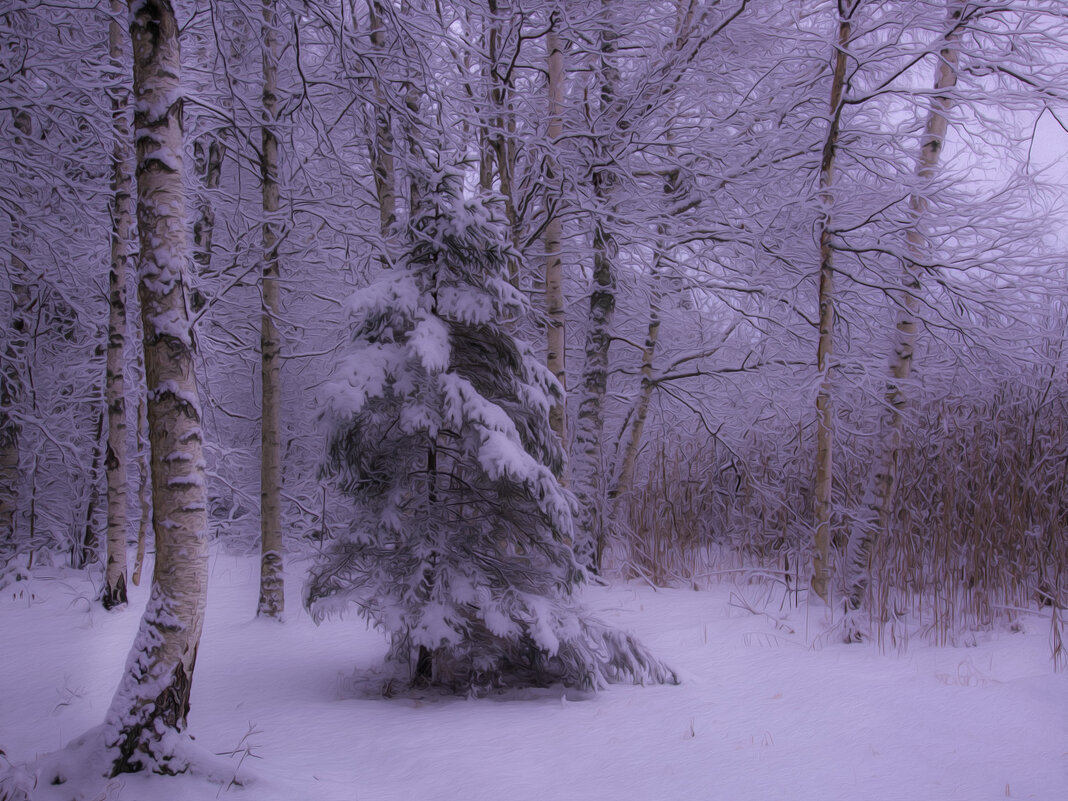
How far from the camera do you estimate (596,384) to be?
9906 mm

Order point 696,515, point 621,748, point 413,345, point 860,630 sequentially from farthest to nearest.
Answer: point 696,515
point 860,630
point 413,345
point 621,748

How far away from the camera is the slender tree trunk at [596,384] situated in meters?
9.30

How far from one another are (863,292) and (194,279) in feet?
25.7

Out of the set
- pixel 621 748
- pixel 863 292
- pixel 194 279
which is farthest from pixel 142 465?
pixel 863 292

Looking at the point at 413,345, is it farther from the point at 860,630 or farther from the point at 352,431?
the point at 860,630

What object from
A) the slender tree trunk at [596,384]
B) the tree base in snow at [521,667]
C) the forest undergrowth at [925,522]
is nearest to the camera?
the tree base in snow at [521,667]

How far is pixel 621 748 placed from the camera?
4.16 meters

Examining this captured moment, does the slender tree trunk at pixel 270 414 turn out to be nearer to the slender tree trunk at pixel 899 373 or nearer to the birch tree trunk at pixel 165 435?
the birch tree trunk at pixel 165 435

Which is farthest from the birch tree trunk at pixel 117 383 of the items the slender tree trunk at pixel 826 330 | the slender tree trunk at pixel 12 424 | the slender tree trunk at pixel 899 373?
the slender tree trunk at pixel 899 373

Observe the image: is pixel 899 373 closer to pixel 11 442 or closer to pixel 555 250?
pixel 555 250

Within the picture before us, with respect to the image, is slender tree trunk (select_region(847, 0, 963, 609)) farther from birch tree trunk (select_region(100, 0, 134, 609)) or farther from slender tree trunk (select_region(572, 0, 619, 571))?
birch tree trunk (select_region(100, 0, 134, 609))

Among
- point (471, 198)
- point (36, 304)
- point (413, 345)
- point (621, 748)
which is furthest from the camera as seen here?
point (36, 304)

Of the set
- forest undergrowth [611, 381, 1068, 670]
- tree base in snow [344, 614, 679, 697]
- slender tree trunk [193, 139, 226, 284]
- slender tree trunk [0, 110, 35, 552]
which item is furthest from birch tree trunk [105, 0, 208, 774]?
slender tree trunk [193, 139, 226, 284]

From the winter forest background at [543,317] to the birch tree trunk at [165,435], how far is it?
2 cm
